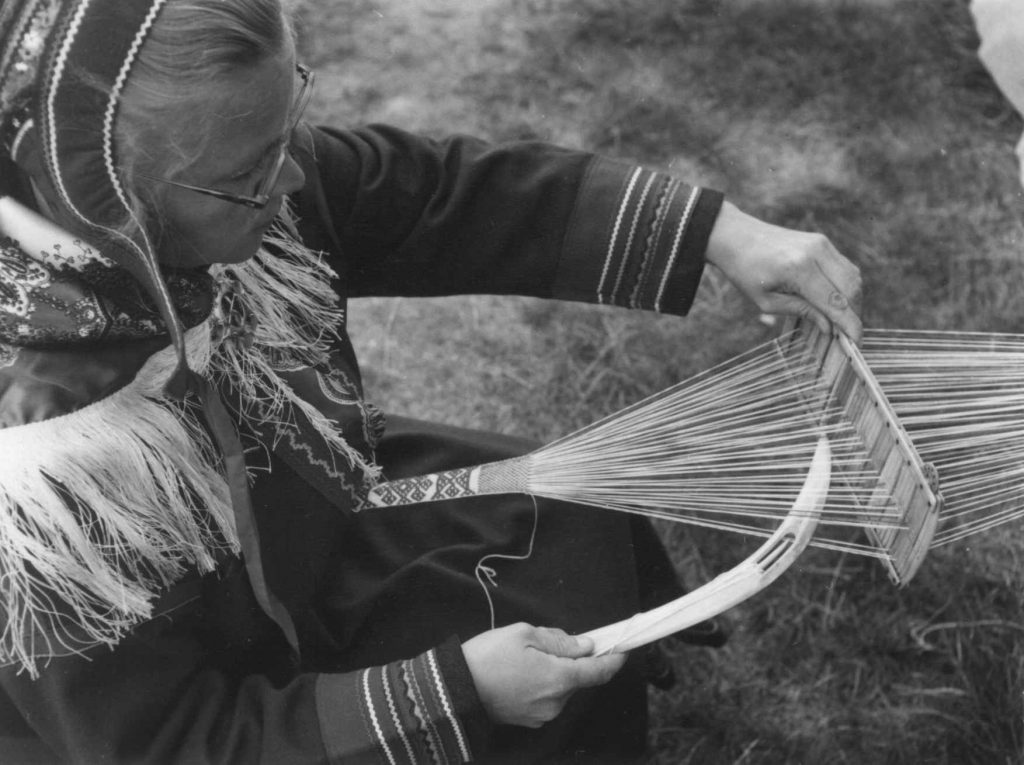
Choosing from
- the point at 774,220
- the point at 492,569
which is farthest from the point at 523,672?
the point at 774,220

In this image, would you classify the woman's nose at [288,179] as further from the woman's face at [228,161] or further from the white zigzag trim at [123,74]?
the white zigzag trim at [123,74]

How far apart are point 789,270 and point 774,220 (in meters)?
1.35

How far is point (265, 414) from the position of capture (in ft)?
4.95

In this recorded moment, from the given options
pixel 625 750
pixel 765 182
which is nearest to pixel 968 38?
pixel 765 182

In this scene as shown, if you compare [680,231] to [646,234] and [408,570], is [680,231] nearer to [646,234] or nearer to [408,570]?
[646,234]

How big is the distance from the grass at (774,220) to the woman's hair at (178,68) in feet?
4.62

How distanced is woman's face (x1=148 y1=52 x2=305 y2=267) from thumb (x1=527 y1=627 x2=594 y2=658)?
1.92 feet

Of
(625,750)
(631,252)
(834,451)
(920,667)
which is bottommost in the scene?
(920,667)

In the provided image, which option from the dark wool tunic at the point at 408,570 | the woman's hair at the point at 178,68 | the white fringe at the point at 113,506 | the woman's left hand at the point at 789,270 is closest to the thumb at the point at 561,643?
the dark wool tunic at the point at 408,570

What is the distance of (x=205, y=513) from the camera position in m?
1.45

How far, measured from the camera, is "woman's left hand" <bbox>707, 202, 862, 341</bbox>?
5.10 feet

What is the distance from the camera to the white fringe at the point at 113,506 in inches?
50.1

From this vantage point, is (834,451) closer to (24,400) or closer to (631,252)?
(631,252)

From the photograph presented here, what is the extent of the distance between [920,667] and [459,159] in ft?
4.06
